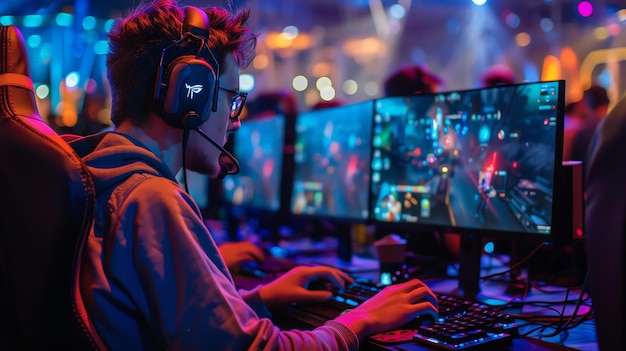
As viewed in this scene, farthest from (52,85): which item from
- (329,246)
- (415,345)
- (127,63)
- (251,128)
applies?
(415,345)

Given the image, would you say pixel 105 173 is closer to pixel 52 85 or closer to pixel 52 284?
pixel 52 284

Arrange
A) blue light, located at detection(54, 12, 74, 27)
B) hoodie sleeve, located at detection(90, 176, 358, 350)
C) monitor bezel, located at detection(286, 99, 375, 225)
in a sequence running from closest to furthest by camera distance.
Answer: hoodie sleeve, located at detection(90, 176, 358, 350), monitor bezel, located at detection(286, 99, 375, 225), blue light, located at detection(54, 12, 74, 27)

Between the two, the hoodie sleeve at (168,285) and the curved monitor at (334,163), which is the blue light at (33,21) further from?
the hoodie sleeve at (168,285)

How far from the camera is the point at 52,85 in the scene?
6367 mm

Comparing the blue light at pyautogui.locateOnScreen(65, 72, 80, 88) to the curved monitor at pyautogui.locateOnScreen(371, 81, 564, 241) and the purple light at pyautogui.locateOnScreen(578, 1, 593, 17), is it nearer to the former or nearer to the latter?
the curved monitor at pyautogui.locateOnScreen(371, 81, 564, 241)

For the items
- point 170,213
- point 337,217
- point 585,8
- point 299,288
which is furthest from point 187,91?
point 585,8

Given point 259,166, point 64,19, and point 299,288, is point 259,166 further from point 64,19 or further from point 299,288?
point 64,19

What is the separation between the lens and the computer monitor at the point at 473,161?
1224mm

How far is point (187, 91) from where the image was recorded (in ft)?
3.08

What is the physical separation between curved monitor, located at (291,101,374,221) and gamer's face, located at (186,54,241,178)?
0.69m

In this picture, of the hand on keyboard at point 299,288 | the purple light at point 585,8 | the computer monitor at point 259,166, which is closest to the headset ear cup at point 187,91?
the hand on keyboard at point 299,288

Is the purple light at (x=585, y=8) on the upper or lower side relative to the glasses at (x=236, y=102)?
upper

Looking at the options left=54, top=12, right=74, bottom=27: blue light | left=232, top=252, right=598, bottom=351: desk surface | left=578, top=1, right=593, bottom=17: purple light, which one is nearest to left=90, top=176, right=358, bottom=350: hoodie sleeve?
left=232, top=252, right=598, bottom=351: desk surface

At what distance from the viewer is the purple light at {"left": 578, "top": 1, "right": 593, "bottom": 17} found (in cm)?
661
